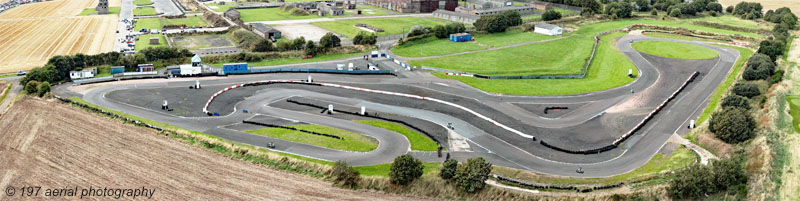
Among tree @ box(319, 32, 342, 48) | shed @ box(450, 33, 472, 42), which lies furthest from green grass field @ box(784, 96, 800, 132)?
tree @ box(319, 32, 342, 48)

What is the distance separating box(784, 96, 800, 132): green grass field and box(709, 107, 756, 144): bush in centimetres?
629

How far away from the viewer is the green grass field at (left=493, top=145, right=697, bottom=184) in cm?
4756

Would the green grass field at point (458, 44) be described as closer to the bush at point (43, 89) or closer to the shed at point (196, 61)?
the shed at point (196, 61)

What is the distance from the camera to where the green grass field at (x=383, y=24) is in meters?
126

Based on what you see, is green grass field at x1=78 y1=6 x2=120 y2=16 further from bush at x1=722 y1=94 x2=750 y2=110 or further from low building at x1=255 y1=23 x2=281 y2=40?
bush at x1=722 y1=94 x2=750 y2=110

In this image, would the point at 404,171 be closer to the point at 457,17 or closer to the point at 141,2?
the point at 457,17

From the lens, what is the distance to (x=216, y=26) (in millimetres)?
132500

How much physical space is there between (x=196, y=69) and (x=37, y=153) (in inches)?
1265

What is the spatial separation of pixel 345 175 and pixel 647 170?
91.6 feet

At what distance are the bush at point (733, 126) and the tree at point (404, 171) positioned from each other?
110 ft

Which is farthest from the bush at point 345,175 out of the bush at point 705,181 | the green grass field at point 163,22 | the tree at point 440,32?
the green grass field at point 163,22

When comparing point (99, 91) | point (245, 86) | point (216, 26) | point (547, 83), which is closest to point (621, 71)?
point (547, 83)

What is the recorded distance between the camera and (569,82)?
8281 centimetres

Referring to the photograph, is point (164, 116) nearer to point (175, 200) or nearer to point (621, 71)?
point (175, 200)
